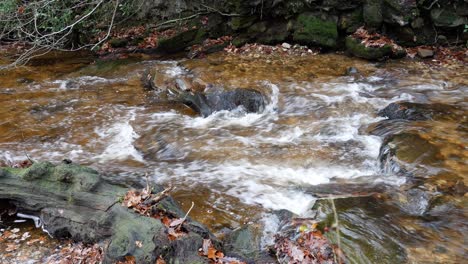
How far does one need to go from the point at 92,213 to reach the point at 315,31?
9.35m

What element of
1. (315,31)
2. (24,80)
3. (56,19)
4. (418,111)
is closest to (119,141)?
(24,80)

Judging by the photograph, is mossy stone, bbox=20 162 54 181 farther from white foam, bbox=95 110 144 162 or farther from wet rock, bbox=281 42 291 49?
wet rock, bbox=281 42 291 49

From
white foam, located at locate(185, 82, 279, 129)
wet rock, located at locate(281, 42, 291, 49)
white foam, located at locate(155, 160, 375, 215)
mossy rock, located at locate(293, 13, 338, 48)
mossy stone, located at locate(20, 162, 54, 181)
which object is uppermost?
mossy rock, located at locate(293, 13, 338, 48)

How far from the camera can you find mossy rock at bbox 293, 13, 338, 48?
11.7 m

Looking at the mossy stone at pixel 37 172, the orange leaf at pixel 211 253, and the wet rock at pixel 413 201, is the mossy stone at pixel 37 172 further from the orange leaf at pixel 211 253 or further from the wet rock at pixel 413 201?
the wet rock at pixel 413 201

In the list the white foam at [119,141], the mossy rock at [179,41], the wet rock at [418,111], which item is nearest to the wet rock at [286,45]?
the mossy rock at [179,41]

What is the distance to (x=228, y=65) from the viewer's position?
11.1 meters

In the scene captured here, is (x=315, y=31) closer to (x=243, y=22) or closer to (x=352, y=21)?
(x=352, y=21)

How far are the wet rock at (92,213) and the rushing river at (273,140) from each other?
110 centimetres

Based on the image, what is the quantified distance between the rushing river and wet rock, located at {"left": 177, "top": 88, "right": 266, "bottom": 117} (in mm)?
165

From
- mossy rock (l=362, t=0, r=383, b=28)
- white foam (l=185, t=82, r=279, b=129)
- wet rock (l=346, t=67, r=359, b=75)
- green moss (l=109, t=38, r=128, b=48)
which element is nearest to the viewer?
white foam (l=185, t=82, r=279, b=129)

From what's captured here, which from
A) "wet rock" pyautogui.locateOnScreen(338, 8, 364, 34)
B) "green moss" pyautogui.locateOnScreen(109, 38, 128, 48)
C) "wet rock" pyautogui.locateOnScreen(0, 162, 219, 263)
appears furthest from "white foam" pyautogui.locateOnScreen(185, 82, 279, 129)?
"green moss" pyautogui.locateOnScreen(109, 38, 128, 48)

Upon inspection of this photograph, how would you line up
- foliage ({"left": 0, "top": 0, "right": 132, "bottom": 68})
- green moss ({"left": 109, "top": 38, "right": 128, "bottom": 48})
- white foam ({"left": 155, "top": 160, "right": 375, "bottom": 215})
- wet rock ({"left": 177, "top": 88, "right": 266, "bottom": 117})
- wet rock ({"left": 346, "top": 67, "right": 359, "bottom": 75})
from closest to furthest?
1. white foam ({"left": 155, "top": 160, "right": 375, "bottom": 215})
2. wet rock ({"left": 177, "top": 88, "right": 266, "bottom": 117})
3. wet rock ({"left": 346, "top": 67, "right": 359, "bottom": 75})
4. foliage ({"left": 0, "top": 0, "right": 132, "bottom": 68})
5. green moss ({"left": 109, "top": 38, "right": 128, "bottom": 48})

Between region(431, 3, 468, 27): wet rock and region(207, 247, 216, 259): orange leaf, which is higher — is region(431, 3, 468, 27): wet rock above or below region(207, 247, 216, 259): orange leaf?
above
